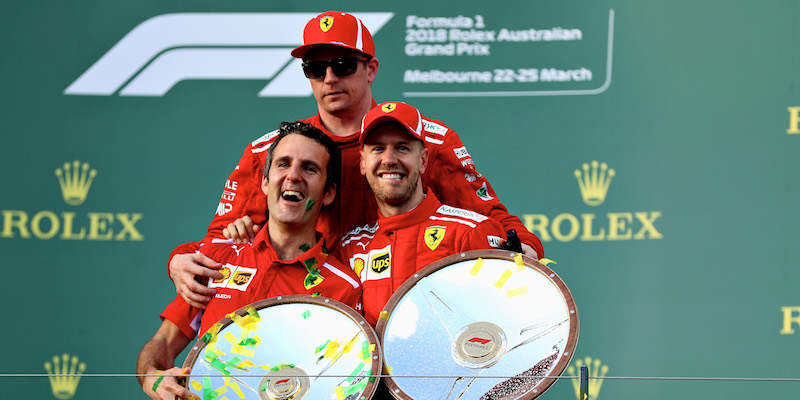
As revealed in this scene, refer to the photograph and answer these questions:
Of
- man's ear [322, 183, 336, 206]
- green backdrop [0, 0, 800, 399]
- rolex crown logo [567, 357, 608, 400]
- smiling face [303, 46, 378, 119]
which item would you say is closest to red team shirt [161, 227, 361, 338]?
A: man's ear [322, 183, 336, 206]

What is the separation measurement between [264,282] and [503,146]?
176 centimetres

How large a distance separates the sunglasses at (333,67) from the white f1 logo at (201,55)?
1321 millimetres

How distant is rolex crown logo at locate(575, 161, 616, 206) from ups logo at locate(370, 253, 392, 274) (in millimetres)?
1640

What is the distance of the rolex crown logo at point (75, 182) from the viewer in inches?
167

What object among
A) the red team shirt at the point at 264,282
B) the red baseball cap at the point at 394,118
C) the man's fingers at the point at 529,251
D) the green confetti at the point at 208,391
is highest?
the red baseball cap at the point at 394,118

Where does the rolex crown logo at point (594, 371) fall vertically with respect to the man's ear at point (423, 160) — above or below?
below

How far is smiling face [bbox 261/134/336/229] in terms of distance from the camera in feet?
8.79

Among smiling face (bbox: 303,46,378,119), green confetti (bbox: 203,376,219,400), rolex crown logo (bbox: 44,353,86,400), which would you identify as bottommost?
rolex crown logo (bbox: 44,353,86,400)

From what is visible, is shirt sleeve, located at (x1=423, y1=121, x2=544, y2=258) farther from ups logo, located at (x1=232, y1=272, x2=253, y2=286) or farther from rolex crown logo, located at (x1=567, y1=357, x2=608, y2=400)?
rolex crown logo, located at (x1=567, y1=357, x2=608, y2=400)

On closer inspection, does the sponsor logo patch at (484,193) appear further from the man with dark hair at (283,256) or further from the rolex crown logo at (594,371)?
the rolex crown logo at (594,371)

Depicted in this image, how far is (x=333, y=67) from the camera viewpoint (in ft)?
9.46

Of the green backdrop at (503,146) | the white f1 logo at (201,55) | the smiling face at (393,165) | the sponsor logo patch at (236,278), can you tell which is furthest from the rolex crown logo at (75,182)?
the smiling face at (393,165)

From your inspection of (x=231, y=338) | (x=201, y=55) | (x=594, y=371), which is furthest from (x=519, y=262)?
(x=201, y=55)

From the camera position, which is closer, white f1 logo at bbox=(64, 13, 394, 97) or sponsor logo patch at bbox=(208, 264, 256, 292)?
sponsor logo patch at bbox=(208, 264, 256, 292)
